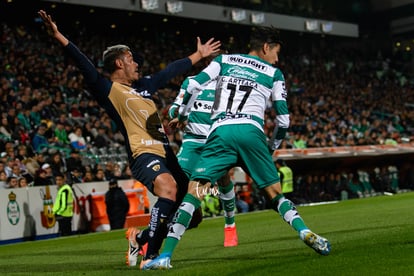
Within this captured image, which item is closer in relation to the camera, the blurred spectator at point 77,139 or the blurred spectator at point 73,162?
the blurred spectator at point 73,162

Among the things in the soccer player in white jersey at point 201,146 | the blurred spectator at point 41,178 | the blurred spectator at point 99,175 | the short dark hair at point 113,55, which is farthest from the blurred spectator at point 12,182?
the short dark hair at point 113,55

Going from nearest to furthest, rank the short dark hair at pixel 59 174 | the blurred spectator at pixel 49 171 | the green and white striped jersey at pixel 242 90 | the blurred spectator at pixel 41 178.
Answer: the green and white striped jersey at pixel 242 90 < the blurred spectator at pixel 41 178 < the short dark hair at pixel 59 174 < the blurred spectator at pixel 49 171

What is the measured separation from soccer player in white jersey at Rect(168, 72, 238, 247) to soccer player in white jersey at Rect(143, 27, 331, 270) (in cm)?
207

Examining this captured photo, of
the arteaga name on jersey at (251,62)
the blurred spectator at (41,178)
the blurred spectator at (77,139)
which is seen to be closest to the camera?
the arteaga name on jersey at (251,62)

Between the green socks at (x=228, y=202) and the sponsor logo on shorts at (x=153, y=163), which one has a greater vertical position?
the sponsor logo on shorts at (x=153, y=163)

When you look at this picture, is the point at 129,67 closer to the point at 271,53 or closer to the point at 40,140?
the point at 271,53

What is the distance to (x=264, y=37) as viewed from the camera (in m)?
7.53

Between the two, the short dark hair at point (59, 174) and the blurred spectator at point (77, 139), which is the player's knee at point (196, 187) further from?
the blurred spectator at point (77, 139)

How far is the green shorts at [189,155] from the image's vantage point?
9.77 metres

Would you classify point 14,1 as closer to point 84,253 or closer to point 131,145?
point 84,253

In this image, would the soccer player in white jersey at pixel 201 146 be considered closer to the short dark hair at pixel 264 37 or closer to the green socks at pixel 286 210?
the short dark hair at pixel 264 37

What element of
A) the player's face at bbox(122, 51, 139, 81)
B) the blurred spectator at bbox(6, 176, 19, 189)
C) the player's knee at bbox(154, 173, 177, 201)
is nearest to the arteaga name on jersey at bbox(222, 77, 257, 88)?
the player's face at bbox(122, 51, 139, 81)

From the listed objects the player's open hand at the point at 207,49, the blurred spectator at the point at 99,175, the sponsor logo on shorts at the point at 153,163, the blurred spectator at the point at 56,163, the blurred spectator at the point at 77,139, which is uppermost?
the player's open hand at the point at 207,49

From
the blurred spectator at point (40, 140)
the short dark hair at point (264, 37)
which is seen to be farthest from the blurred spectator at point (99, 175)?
the short dark hair at point (264, 37)
